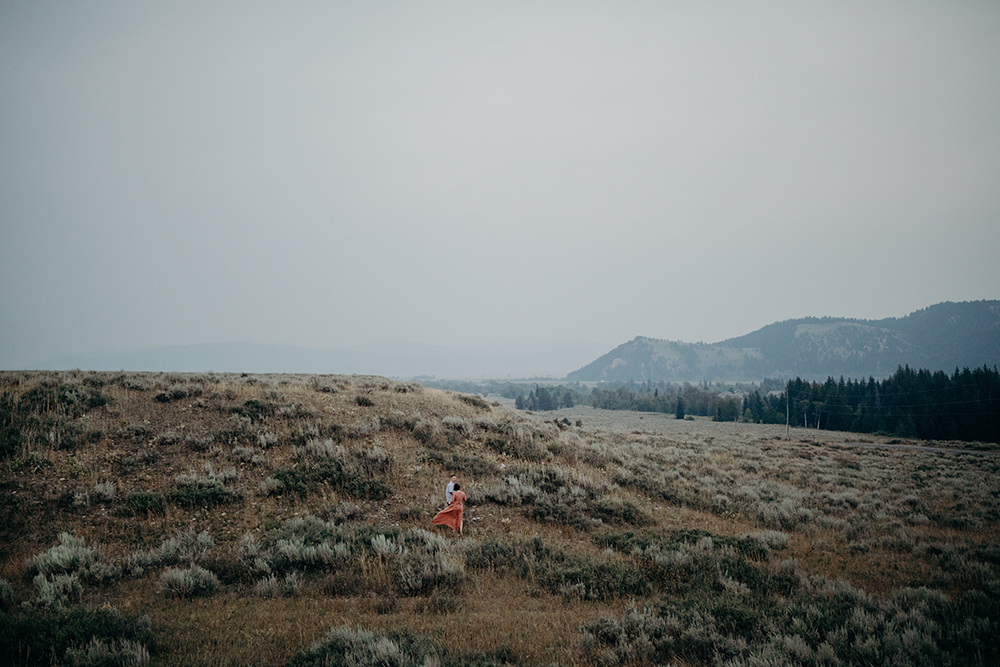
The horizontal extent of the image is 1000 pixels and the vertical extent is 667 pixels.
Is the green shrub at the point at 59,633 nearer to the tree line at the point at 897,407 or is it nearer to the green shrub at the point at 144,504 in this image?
the green shrub at the point at 144,504

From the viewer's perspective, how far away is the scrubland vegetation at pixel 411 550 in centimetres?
554

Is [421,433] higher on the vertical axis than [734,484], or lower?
higher

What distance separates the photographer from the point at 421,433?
16.4 metres

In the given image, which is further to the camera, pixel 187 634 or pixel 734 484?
pixel 734 484

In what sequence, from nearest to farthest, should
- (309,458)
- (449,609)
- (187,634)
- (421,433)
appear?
(187,634) → (449,609) → (309,458) → (421,433)

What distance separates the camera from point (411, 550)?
895cm

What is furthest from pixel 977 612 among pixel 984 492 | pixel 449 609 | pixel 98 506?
pixel 984 492

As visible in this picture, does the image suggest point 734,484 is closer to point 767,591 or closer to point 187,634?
point 767,591

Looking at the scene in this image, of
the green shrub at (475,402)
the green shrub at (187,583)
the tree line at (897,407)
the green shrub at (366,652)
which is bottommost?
Answer: the tree line at (897,407)

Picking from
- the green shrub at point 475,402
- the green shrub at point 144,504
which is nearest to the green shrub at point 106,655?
A: the green shrub at point 144,504

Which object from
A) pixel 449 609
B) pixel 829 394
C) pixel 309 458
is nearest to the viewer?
pixel 449 609

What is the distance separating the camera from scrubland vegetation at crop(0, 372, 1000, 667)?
218 inches

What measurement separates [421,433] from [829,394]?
101066 mm

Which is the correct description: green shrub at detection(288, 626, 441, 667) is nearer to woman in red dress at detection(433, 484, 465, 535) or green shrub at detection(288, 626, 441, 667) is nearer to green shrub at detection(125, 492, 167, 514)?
woman in red dress at detection(433, 484, 465, 535)
